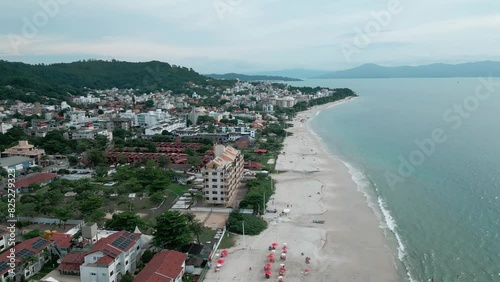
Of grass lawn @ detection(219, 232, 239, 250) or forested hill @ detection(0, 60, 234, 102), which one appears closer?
grass lawn @ detection(219, 232, 239, 250)

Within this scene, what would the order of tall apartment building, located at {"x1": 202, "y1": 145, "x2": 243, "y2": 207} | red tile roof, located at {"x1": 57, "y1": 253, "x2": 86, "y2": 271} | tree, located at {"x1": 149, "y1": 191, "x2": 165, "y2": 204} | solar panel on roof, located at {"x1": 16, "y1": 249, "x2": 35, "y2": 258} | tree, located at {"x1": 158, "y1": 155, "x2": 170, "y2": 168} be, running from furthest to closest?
tree, located at {"x1": 158, "y1": 155, "x2": 170, "y2": 168} → tree, located at {"x1": 149, "y1": 191, "x2": 165, "y2": 204} → tall apartment building, located at {"x1": 202, "y1": 145, "x2": 243, "y2": 207} → solar panel on roof, located at {"x1": 16, "y1": 249, "x2": 35, "y2": 258} → red tile roof, located at {"x1": 57, "y1": 253, "x2": 86, "y2": 271}

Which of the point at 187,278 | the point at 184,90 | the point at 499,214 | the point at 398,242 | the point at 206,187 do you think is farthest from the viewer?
the point at 184,90

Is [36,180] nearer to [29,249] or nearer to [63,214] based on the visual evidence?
[63,214]

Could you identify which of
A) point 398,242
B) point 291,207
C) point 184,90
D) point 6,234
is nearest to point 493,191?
point 398,242

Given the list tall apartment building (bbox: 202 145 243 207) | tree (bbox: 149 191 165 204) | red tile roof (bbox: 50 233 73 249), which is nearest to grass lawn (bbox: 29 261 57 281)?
red tile roof (bbox: 50 233 73 249)

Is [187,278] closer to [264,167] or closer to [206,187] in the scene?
[206,187]

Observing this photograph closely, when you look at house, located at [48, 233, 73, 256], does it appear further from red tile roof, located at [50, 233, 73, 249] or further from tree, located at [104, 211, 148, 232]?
tree, located at [104, 211, 148, 232]
